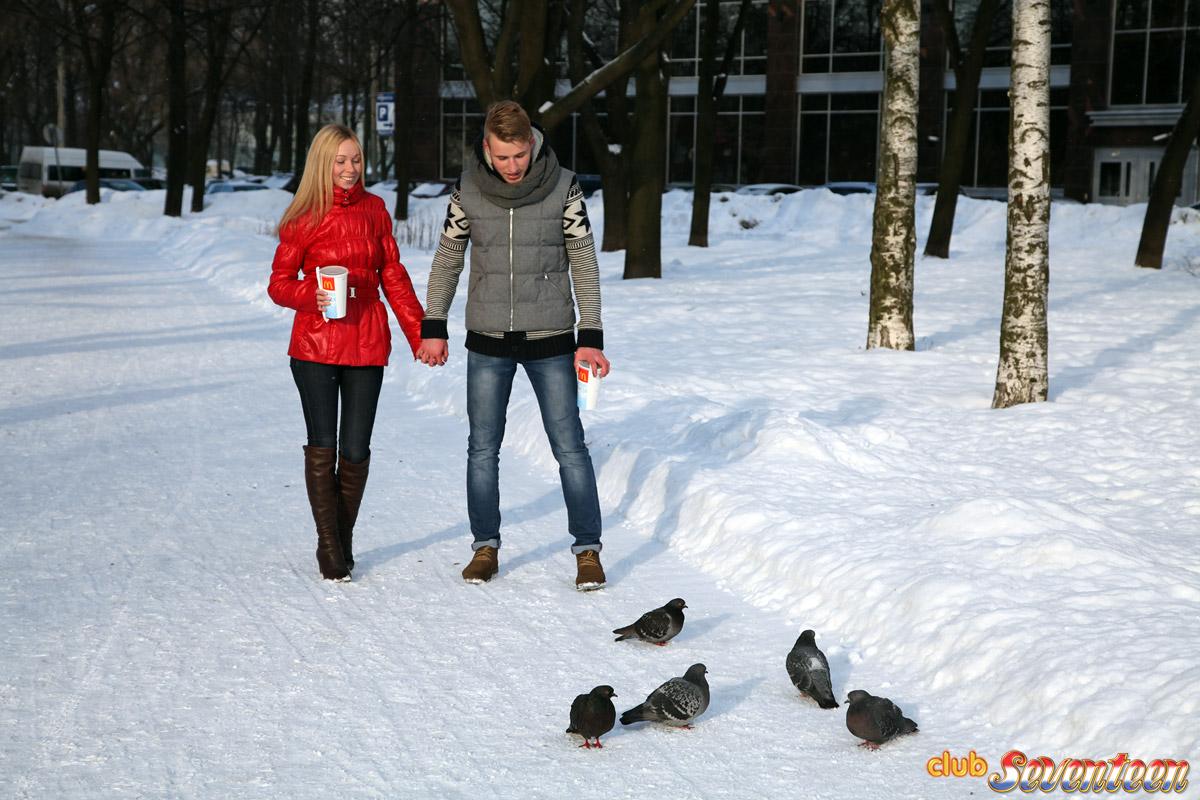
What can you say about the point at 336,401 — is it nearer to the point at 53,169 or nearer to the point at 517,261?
the point at 517,261

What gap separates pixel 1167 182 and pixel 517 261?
634 inches

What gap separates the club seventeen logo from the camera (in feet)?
11.7

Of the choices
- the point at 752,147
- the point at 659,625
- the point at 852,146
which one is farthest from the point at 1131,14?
the point at 659,625

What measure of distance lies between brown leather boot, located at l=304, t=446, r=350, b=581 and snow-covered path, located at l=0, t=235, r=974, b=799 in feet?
0.28

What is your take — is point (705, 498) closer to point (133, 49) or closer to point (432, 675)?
point (432, 675)

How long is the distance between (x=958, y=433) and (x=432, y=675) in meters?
5.01

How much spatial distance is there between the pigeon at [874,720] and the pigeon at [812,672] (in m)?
0.23

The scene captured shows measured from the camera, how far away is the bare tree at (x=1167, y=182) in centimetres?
1834

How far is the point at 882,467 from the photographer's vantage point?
756 centimetres

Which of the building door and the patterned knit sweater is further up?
the building door

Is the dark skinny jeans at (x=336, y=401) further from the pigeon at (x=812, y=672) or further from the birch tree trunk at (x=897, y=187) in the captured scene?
the birch tree trunk at (x=897, y=187)

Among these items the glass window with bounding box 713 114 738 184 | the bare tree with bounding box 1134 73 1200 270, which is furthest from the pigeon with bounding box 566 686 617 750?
the glass window with bounding box 713 114 738 184

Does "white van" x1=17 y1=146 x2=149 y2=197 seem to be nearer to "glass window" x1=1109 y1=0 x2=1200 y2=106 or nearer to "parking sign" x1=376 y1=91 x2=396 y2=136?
"parking sign" x1=376 y1=91 x2=396 y2=136

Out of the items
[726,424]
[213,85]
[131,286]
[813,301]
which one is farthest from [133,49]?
[726,424]
